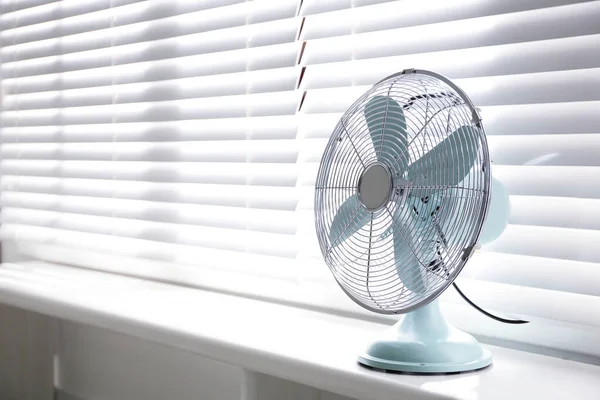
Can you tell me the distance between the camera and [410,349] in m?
1.29

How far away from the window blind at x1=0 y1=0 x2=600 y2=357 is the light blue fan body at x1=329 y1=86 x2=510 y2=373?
19 centimetres

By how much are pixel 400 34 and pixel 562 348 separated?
0.72 metres

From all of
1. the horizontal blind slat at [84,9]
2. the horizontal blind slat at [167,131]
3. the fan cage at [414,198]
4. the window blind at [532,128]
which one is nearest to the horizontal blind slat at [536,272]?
the window blind at [532,128]

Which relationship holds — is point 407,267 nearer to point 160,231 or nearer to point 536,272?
point 536,272

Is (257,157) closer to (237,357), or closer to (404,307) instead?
(237,357)

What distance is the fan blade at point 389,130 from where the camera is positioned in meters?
1.26

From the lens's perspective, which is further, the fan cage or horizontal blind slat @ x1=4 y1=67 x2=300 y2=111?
horizontal blind slat @ x1=4 y1=67 x2=300 y2=111

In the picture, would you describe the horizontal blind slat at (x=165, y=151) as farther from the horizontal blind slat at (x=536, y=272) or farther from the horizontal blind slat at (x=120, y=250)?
the horizontal blind slat at (x=536, y=272)

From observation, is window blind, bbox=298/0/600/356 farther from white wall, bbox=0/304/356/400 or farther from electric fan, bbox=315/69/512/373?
white wall, bbox=0/304/356/400

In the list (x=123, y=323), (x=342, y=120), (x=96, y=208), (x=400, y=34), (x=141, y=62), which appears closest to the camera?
(x=342, y=120)

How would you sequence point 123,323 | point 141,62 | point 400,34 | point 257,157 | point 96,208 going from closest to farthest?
point 400,34
point 123,323
point 257,157
point 141,62
point 96,208

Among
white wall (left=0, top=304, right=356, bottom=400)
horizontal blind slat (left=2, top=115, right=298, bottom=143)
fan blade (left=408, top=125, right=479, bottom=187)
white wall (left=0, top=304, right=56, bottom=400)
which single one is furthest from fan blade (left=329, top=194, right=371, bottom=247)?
white wall (left=0, top=304, right=56, bottom=400)

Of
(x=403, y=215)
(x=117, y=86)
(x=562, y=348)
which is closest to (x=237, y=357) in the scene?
(x=403, y=215)

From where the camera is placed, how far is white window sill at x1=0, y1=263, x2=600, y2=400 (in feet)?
4.01
